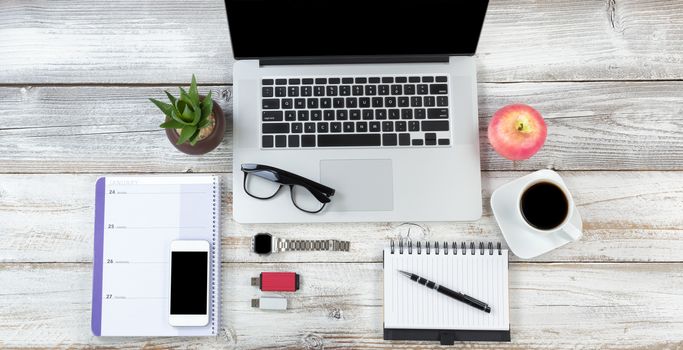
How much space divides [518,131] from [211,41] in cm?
60

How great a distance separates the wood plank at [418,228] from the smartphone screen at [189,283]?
0.05 metres

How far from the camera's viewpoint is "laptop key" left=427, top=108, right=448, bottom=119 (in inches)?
38.1

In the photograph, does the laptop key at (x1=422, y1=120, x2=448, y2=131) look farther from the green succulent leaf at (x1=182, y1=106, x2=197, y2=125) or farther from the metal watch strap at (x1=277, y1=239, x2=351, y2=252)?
the green succulent leaf at (x1=182, y1=106, x2=197, y2=125)

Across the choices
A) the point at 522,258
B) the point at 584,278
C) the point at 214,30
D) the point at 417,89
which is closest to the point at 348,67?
the point at 417,89

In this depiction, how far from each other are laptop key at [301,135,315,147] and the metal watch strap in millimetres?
178

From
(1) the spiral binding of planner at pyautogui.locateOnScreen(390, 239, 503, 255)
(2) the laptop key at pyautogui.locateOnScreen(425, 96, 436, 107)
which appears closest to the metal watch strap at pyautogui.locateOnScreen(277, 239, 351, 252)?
(1) the spiral binding of planner at pyautogui.locateOnScreen(390, 239, 503, 255)

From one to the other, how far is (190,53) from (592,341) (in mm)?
928

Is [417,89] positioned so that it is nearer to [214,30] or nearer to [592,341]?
[214,30]

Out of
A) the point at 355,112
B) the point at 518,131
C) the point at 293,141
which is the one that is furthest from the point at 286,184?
the point at 518,131

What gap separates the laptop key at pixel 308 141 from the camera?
38.0 inches

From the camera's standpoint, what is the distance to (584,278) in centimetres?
97

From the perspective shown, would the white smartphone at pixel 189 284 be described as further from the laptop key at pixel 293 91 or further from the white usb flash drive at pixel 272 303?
the laptop key at pixel 293 91

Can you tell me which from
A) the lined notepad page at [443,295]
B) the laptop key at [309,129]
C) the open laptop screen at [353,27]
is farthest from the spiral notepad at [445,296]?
the open laptop screen at [353,27]

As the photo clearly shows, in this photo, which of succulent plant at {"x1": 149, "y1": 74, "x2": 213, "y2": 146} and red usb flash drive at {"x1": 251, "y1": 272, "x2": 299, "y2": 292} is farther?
red usb flash drive at {"x1": 251, "y1": 272, "x2": 299, "y2": 292}
